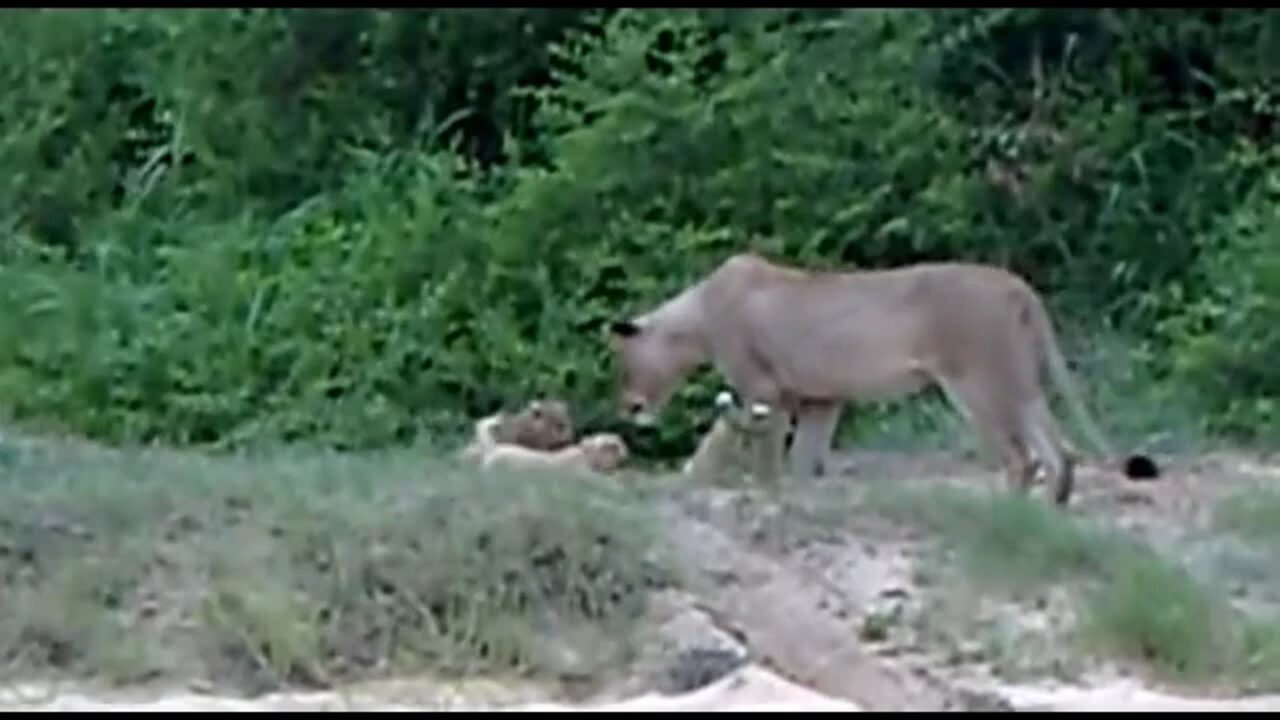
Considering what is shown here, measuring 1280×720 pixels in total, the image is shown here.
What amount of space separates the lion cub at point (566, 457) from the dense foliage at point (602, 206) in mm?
2376

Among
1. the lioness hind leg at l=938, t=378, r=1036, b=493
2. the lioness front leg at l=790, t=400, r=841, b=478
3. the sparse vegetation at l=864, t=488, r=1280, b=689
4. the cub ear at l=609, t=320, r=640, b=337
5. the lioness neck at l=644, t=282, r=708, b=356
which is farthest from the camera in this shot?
the cub ear at l=609, t=320, r=640, b=337

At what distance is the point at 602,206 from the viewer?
15.7m

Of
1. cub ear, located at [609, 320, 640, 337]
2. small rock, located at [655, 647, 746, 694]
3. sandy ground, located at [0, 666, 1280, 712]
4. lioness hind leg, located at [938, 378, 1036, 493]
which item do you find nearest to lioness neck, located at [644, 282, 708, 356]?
cub ear, located at [609, 320, 640, 337]

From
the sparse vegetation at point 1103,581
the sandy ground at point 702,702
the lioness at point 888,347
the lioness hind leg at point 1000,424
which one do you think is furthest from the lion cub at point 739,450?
the sandy ground at point 702,702

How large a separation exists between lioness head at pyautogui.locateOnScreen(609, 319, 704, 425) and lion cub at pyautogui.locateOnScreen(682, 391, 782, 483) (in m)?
0.66

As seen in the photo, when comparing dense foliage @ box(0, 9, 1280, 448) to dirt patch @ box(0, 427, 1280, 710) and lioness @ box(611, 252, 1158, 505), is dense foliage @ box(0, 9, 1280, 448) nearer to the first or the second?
lioness @ box(611, 252, 1158, 505)

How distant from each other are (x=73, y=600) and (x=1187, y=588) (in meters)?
2.94

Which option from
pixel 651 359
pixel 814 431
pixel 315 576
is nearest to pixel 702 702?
pixel 315 576

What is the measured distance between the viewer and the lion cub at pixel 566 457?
33.4 feet

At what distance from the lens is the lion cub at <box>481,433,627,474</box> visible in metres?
10.2

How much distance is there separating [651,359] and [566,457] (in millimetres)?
1516

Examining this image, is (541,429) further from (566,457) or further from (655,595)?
(655,595)

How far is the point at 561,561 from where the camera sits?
28.5 ft

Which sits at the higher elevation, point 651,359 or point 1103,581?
point 1103,581
